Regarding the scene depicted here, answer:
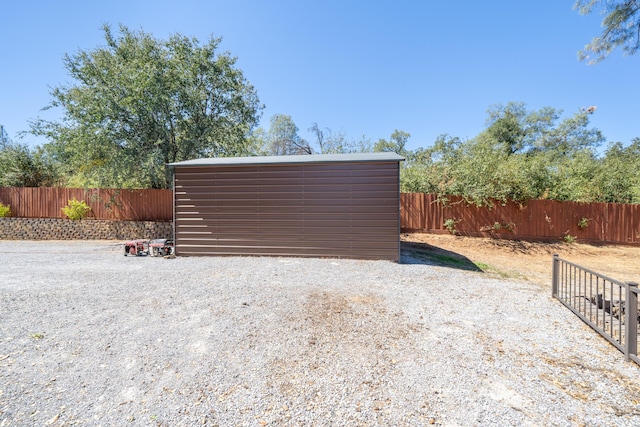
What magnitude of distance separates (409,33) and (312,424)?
1362 centimetres

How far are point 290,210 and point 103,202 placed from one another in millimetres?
8936

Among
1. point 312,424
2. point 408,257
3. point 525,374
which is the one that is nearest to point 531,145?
point 408,257

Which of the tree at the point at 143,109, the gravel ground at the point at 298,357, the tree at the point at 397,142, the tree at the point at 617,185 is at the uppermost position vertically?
the tree at the point at 397,142

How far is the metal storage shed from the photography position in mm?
6430

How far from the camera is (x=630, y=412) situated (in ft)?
6.03

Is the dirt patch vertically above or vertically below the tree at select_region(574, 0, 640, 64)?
below

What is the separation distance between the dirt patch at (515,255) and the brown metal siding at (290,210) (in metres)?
2.14

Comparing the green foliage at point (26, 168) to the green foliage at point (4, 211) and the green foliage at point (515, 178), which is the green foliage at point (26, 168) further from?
the green foliage at point (515, 178)

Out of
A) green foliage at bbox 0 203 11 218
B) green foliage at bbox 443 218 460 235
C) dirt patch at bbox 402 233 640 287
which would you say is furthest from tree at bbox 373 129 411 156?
green foliage at bbox 0 203 11 218

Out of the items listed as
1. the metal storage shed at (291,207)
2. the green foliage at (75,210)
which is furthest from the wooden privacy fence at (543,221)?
the green foliage at (75,210)

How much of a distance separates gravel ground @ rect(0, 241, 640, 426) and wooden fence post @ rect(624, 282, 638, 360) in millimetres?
156

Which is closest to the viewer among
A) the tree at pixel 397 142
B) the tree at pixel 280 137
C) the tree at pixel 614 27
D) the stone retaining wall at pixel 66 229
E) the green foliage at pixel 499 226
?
the tree at pixel 614 27

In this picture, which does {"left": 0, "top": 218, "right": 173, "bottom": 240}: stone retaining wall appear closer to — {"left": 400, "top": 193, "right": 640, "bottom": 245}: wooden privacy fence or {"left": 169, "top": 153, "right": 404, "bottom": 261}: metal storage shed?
{"left": 169, "top": 153, "right": 404, "bottom": 261}: metal storage shed

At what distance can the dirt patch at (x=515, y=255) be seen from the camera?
7.03m
